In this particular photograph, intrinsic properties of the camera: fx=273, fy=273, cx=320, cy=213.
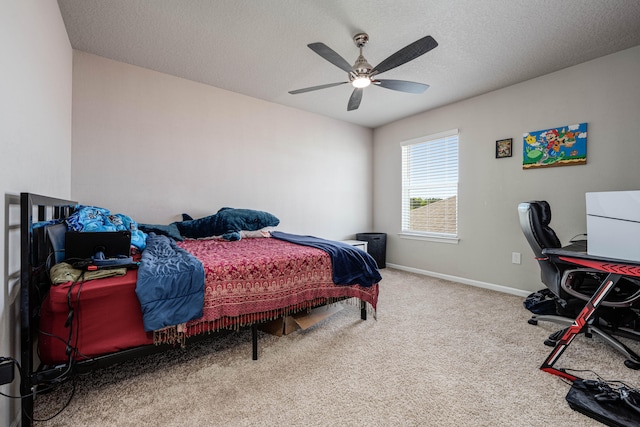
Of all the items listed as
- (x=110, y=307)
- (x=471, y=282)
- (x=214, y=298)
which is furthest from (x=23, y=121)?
(x=471, y=282)

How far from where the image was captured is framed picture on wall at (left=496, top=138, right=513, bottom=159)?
3.29m

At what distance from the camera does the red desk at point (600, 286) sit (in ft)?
5.05

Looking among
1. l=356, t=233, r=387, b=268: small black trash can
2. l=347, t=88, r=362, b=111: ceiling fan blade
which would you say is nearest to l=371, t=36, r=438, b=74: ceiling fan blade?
l=347, t=88, r=362, b=111: ceiling fan blade

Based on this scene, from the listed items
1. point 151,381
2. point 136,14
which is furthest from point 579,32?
point 151,381

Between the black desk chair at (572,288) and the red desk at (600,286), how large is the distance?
0.30 metres

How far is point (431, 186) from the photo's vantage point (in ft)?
13.7

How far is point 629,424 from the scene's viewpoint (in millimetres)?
1268

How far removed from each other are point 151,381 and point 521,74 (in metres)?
4.31

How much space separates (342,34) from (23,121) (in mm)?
2192

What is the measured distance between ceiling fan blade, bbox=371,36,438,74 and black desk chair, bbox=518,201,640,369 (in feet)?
4.85

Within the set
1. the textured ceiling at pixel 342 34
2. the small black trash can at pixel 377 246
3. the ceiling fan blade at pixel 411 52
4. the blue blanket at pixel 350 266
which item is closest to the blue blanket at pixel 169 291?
the blue blanket at pixel 350 266

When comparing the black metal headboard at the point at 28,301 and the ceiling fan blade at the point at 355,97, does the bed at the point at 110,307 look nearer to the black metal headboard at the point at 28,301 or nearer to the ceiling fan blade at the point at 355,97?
the black metal headboard at the point at 28,301

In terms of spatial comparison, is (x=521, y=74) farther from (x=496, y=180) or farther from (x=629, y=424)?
(x=629, y=424)

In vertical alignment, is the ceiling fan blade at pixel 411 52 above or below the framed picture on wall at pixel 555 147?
above
